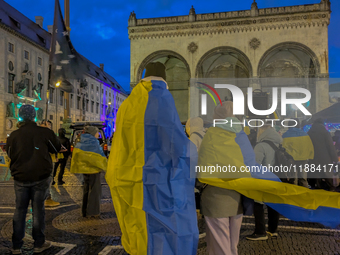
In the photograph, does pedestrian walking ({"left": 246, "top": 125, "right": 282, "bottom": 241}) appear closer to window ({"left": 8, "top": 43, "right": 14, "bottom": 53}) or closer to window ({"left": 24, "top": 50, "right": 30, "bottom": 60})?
window ({"left": 8, "top": 43, "right": 14, "bottom": 53})

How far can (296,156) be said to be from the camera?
543cm

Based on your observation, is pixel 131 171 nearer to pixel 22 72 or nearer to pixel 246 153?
pixel 246 153

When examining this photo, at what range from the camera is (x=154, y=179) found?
2701 millimetres

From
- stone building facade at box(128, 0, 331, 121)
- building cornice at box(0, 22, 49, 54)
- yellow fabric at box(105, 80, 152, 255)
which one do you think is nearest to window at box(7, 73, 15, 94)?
building cornice at box(0, 22, 49, 54)

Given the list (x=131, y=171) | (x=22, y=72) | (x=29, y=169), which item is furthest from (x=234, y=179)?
(x=22, y=72)

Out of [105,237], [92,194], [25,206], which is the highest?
[25,206]

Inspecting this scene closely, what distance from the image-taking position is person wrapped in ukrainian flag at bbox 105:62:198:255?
267 cm

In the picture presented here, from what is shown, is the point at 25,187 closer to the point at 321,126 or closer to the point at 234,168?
the point at 234,168

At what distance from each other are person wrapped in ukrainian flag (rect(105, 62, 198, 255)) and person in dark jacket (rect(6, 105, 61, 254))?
5.73 feet

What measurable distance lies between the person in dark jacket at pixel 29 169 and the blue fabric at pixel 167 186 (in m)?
2.07

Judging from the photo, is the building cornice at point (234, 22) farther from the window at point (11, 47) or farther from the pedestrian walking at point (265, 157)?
the pedestrian walking at point (265, 157)

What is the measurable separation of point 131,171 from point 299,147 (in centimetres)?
405

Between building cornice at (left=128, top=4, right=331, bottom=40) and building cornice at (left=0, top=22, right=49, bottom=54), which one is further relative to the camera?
building cornice at (left=0, top=22, right=49, bottom=54)

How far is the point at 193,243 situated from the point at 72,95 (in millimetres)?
46483
